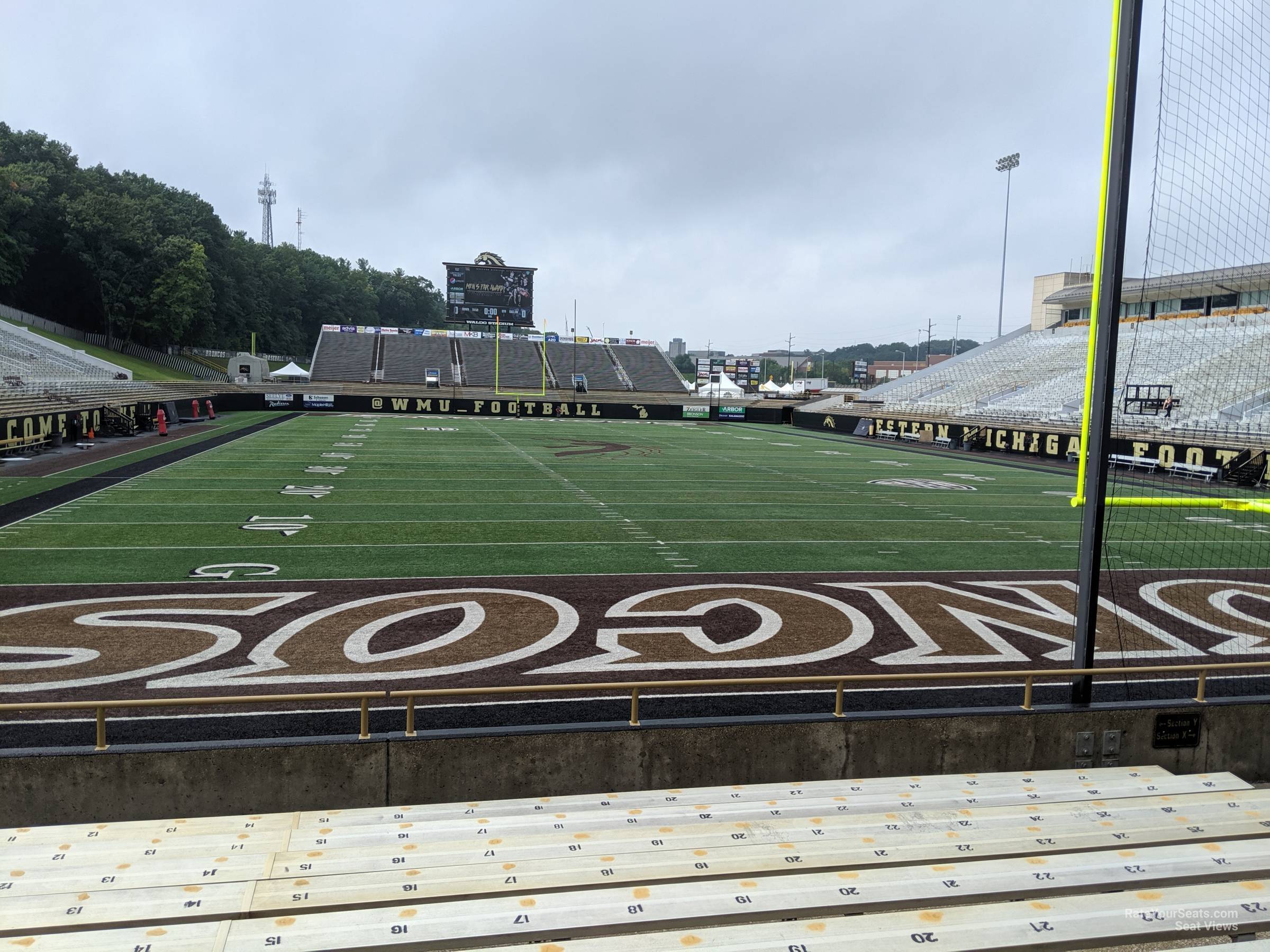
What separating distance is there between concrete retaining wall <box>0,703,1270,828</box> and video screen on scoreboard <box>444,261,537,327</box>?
57734 millimetres

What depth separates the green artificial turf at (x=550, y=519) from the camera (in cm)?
1222

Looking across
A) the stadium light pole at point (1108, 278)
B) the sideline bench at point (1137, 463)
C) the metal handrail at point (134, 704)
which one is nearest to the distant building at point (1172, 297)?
the sideline bench at point (1137, 463)

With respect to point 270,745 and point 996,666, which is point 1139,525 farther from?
point 270,745

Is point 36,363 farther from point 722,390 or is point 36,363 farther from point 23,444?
point 722,390

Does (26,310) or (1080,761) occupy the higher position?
(26,310)

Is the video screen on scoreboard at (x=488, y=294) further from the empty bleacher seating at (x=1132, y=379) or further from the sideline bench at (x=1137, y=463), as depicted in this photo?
the sideline bench at (x=1137, y=463)

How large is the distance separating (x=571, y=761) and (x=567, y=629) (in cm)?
330

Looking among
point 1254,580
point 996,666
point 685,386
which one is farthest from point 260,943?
point 685,386

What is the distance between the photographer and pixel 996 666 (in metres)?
8.15

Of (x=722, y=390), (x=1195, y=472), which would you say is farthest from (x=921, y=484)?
(x=722, y=390)

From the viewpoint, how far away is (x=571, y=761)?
5.80 m

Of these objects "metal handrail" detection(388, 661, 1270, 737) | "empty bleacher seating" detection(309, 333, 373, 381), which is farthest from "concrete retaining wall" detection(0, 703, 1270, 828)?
"empty bleacher seating" detection(309, 333, 373, 381)

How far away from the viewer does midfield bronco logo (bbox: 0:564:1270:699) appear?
25.1 ft

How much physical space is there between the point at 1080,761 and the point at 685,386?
64.3 m
